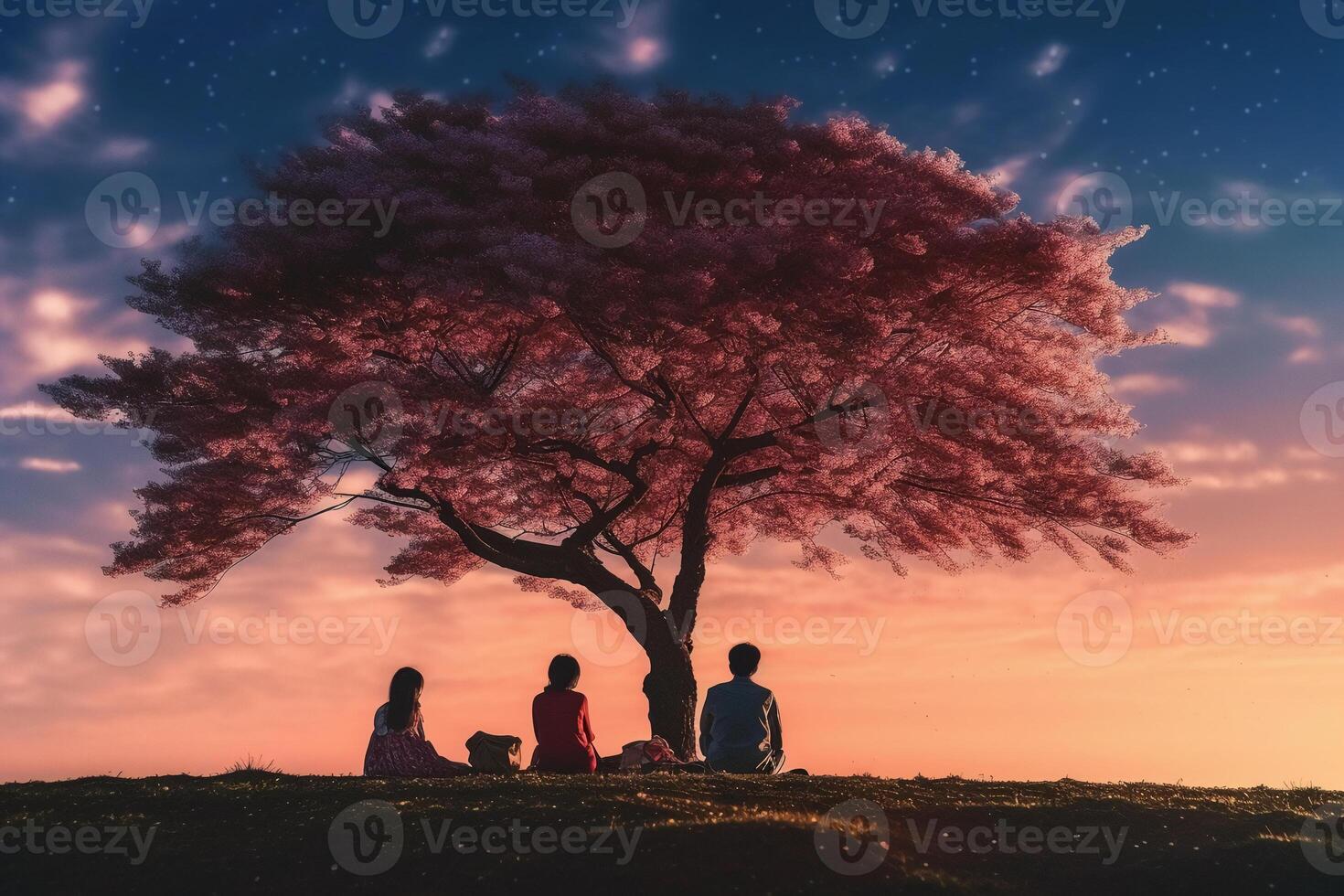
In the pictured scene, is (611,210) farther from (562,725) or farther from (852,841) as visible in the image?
(852,841)

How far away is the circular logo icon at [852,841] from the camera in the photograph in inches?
417

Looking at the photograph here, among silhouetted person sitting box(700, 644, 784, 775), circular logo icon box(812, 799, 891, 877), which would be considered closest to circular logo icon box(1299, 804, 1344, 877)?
circular logo icon box(812, 799, 891, 877)

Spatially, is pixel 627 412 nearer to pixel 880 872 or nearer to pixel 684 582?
pixel 684 582

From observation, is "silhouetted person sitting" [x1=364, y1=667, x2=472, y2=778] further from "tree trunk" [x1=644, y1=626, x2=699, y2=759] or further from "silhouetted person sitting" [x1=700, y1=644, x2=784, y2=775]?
"tree trunk" [x1=644, y1=626, x2=699, y2=759]

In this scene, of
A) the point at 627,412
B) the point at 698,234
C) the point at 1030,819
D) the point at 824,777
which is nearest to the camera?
the point at 1030,819

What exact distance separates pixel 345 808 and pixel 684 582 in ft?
34.4

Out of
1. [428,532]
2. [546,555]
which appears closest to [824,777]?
[546,555]

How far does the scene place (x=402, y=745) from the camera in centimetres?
1544

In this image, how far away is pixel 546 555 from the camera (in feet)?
72.2

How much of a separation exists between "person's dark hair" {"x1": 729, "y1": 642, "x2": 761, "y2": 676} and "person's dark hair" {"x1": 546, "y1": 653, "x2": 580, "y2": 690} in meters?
2.12

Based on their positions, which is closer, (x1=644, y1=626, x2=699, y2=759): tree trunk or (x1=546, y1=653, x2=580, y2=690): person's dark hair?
(x1=546, y1=653, x2=580, y2=690): person's dark hair

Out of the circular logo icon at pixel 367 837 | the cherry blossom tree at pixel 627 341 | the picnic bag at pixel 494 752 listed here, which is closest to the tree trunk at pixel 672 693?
the cherry blossom tree at pixel 627 341

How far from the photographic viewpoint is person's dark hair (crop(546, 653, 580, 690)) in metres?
15.3

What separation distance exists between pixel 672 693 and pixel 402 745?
6461 millimetres
